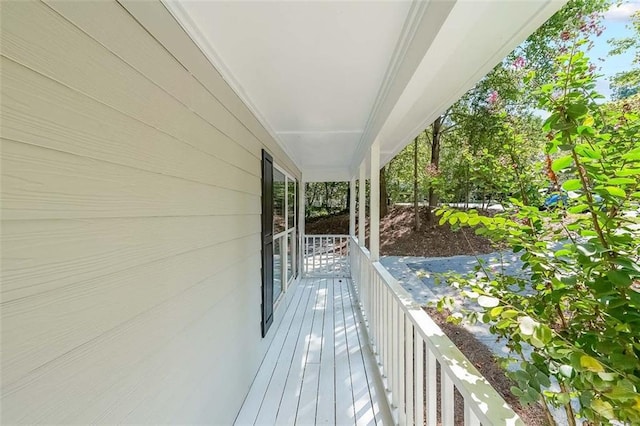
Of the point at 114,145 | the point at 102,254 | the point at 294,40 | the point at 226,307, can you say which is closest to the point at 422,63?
the point at 294,40

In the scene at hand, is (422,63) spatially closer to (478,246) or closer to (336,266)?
(336,266)

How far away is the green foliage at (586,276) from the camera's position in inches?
30.3

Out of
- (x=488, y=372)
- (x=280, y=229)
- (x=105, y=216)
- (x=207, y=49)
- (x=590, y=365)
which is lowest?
(x=488, y=372)

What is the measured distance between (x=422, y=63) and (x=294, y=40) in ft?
2.40

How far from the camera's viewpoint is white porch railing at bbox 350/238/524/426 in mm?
962

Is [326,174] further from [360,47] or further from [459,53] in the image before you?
[459,53]

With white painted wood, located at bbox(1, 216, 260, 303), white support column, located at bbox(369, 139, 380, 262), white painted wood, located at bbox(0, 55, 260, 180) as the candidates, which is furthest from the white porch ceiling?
white painted wood, located at bbox(1, 216, 260, 303)

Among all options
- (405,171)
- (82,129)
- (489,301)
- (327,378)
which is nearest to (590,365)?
(489,301)

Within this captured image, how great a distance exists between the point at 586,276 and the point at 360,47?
1.56 metres

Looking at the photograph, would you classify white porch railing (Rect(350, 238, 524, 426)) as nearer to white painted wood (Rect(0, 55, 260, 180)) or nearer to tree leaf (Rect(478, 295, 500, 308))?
tree leaf (Rect(478, 295, 500, 308))

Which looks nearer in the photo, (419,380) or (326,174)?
(419,380)

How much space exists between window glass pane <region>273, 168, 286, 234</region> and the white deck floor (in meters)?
1.41

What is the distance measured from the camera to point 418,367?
1673mm

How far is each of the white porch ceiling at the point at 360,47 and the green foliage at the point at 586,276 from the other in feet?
1.26
